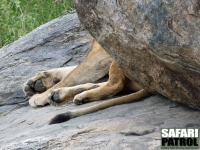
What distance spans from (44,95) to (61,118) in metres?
0.65

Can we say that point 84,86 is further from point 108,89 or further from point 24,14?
point 24,14

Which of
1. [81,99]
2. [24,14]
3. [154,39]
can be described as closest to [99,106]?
[81,99]

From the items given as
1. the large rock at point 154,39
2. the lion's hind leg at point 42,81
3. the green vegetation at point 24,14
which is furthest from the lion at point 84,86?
the green vegetation at point 24,14

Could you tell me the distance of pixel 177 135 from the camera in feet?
11.9

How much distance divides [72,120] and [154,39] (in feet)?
3.35

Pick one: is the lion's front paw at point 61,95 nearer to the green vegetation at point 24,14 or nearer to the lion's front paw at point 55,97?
the lion's front paw at point 55,97

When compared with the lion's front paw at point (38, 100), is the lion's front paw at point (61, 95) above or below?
above

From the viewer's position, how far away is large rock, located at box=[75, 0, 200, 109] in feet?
11.0

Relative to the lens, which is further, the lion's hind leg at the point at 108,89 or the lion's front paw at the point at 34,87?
the lion's front paw at the point at 34,87

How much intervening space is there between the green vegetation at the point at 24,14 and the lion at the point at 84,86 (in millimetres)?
2472

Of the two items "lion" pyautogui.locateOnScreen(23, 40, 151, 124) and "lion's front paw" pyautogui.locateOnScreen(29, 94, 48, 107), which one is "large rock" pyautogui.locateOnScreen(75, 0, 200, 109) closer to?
"lion" pyautogui.locateOnScreen(23, 40, 151, 124)

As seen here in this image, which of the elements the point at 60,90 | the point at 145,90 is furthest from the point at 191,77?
the point at 60,90

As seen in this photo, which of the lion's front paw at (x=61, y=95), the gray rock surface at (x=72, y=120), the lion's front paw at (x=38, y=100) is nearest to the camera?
the gray rock surface at (x=72, y=120)

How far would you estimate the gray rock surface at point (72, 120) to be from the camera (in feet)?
12.4
